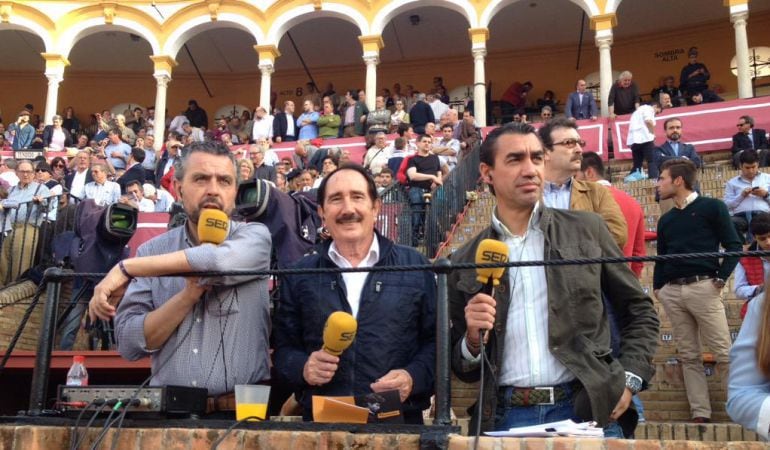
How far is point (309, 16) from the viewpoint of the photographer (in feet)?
71.9

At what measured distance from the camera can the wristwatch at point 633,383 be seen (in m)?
3.03

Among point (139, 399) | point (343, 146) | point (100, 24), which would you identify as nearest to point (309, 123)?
point (343, 146)

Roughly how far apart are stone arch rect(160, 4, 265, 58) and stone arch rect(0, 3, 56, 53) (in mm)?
3161

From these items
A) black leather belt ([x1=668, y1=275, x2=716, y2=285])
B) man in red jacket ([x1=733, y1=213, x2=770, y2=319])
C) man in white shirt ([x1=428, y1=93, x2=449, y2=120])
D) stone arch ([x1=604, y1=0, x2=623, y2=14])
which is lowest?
black leather belt ([x1=668, y1=275, x2=716, y2=285])

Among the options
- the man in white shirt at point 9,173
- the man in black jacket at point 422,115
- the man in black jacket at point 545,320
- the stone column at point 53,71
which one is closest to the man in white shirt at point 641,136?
the man in black jacket at point 422,115

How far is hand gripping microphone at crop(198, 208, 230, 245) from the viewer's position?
2.96m

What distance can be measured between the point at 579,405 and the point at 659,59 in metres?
21.7

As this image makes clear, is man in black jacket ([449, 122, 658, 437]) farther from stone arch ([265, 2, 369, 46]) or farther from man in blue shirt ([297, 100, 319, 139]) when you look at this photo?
stone arch ([265, 2, 369, 46])

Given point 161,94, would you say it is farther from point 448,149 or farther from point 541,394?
point 541,394

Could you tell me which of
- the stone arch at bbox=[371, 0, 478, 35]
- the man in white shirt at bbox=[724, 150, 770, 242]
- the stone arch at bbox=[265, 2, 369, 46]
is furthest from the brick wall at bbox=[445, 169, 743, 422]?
the stone arch at bbox=[265, 2, 369, 46]

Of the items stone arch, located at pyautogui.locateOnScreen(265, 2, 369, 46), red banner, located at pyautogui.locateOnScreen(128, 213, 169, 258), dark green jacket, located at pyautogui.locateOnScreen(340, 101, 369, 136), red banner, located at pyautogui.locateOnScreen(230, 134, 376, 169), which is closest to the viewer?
red banner, located at pyautogui.locateOnScreen(128, 213, 169, 258)

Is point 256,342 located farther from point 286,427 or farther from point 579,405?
point 579,405

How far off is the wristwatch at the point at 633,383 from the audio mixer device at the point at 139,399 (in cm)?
160

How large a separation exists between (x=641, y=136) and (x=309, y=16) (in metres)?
11.0
